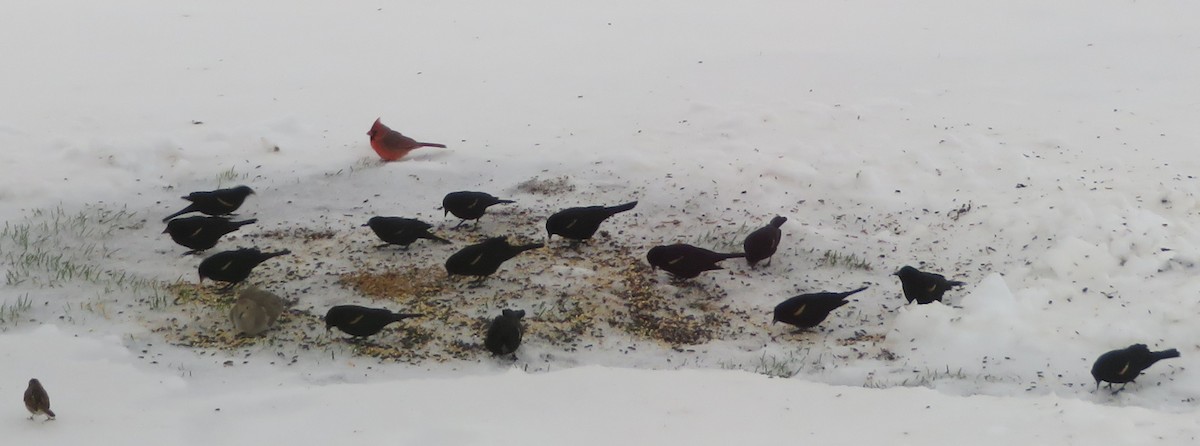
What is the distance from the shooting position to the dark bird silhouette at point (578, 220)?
6.51 meters

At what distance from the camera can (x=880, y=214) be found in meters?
7.34

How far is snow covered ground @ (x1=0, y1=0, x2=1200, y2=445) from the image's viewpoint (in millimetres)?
4648

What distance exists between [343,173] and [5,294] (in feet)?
8.84

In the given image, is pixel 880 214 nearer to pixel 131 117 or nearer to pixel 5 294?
pixel 5 294

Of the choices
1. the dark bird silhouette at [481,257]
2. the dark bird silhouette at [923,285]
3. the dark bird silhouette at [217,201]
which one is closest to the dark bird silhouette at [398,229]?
the dark bird silhouette at [481,257]

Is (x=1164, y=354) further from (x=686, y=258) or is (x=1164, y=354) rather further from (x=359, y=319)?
(x=359, y=319)

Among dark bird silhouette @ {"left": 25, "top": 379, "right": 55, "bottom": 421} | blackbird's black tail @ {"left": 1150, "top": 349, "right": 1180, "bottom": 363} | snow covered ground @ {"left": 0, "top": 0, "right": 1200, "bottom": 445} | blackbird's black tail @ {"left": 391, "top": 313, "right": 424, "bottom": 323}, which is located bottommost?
snow covered ground @ {"left": 0, "top": 0, "right": 1200, "bottom": 445}

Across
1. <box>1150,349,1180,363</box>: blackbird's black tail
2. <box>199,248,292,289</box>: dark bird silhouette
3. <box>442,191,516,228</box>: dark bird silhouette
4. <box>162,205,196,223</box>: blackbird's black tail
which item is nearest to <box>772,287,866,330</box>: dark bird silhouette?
<box>1150,349,1180,363</box>: blackbird's black tail

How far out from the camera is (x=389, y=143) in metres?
8.09

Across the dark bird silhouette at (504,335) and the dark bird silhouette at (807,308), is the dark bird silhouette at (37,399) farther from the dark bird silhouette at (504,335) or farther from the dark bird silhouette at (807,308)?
the dark bird silhouette at (807,308)

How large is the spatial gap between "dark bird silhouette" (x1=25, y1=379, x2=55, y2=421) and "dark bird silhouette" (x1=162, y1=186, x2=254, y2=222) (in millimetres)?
2724

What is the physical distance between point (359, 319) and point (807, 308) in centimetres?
223

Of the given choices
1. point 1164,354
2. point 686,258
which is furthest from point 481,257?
point 1164,354

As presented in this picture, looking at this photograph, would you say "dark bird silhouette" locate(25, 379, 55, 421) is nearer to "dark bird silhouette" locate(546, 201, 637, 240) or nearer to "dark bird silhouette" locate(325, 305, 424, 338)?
"dark bird silhouette" locate(325, 305, 424, 338)
